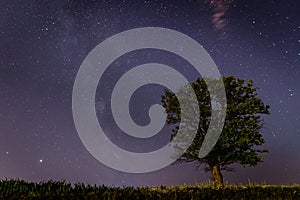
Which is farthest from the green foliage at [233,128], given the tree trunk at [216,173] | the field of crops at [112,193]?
the field of crops at [112,193]

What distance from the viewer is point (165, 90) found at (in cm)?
3133

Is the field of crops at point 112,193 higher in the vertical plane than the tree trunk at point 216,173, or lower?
lower

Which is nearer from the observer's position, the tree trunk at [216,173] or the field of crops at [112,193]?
the field of crops at [112,193]

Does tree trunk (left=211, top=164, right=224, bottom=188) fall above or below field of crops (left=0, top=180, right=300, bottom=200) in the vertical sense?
above

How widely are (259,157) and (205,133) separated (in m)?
4.57

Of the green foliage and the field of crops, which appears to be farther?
the green foliage

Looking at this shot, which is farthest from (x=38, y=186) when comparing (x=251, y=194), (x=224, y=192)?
(x=251, y=194)

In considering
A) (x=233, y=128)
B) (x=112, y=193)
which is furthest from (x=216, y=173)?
(x=112, y=193)

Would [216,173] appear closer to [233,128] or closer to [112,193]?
[233,128]

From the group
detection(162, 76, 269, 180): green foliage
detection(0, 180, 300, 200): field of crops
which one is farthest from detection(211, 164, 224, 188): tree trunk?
detection(0, 180, 300, 200): field of crops

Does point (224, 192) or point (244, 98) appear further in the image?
point (244, 98)

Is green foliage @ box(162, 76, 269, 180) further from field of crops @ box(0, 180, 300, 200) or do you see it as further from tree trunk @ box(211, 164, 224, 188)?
field of crops @ box(0, 180, 300, 200)

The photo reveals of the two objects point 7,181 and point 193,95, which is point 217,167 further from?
point 7,181

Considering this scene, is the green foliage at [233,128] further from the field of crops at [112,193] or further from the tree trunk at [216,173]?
the field of crops at [112,193]
